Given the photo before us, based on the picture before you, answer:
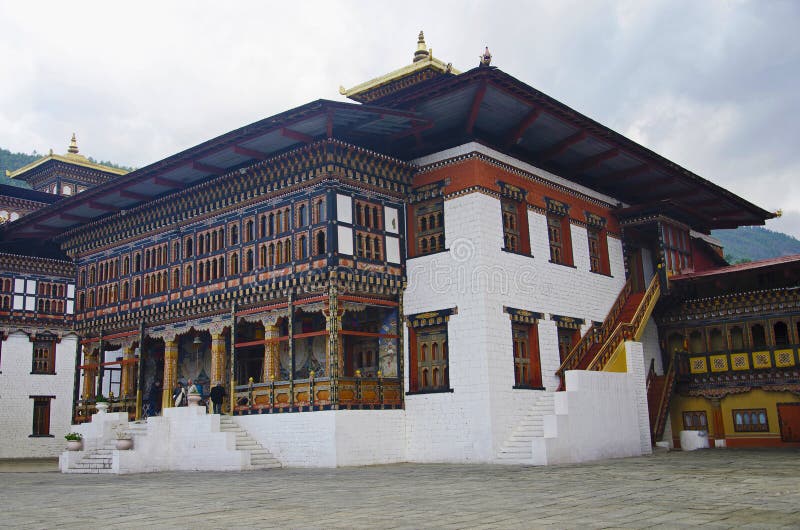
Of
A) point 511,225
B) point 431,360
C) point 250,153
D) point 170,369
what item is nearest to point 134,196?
point 170,369

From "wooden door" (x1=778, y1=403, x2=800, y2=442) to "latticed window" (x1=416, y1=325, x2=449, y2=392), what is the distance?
9638 millimetres

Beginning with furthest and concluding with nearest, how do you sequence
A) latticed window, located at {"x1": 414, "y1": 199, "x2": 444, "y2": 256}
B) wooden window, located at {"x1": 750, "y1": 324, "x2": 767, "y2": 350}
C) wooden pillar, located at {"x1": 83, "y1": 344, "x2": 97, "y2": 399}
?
wooden pillar, located at {"x1": 83, "y1": 344, "x2": 97, "y2": 399}, wooden window, located at {"x1": 750, "y1": 324, "x2": 767, "y2": 350}, latticed window, located at {"x1": 414, "y1": 199, "x2": 444, "y2": 256}

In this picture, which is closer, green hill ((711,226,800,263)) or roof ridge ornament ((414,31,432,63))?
roof ridge ornament ((414,31,432,63))

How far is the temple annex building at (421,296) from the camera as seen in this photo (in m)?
17.3

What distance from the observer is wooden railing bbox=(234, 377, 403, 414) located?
1706 centimetres

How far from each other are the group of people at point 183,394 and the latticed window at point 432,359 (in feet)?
16.8

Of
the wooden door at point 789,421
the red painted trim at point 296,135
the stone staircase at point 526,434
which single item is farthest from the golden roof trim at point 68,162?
the wooden door at point 789,421

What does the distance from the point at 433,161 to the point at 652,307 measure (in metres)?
7.66

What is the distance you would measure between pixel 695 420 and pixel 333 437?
1141cm

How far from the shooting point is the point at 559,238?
21.0 m

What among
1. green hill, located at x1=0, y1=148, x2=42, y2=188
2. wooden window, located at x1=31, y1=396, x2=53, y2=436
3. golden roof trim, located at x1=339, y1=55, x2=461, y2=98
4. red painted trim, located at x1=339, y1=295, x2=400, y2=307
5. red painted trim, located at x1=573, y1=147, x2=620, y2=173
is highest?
green hill, located at x1=0, y1=148, x2=42, y2=188

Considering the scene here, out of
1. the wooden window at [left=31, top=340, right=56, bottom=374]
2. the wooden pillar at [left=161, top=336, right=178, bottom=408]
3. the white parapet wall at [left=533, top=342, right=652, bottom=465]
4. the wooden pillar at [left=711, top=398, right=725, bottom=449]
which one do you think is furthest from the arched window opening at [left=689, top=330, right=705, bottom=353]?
the wooden window at [left=31, top=340, right=56, bottom=374]

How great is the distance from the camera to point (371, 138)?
18.9m

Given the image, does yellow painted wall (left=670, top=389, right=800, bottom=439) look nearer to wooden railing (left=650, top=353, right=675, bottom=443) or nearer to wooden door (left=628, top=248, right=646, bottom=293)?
wooden railing (left=650, top=353, right=675, bottom=443)
